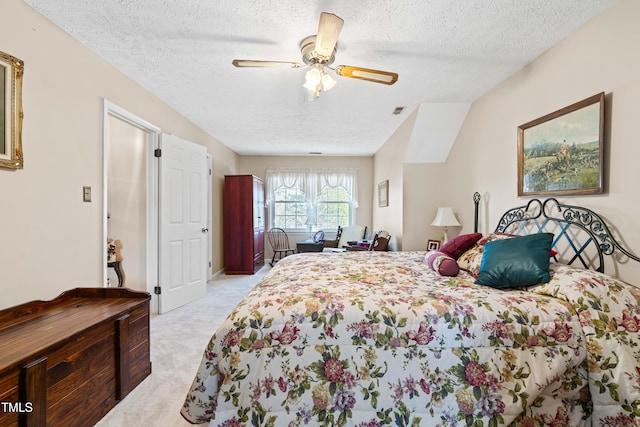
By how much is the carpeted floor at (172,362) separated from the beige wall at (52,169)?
0.84 metres

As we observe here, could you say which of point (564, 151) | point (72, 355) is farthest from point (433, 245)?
point (72, 355)

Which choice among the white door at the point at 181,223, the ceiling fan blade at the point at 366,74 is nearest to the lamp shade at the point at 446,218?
the ceiling fan blade at the point at 366,74

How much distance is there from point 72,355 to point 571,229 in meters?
3.17

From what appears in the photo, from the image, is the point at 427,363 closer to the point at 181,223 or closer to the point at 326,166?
the point at 181,223

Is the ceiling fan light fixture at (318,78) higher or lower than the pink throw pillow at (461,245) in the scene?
higher

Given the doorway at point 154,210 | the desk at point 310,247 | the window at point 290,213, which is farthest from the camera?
the window at point 290,213

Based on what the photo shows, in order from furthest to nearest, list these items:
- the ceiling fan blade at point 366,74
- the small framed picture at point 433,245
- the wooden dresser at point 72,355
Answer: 1. the small framed picture at point 433,245
2. the ceiling fan blade at point 366,74
3. the wooden dresser at point 72,355

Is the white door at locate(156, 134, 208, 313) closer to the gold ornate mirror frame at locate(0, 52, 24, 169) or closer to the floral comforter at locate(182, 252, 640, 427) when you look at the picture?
the gold ornate mirror frame at locate(0, 52, 24, 169)

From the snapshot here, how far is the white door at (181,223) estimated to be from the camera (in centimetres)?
322

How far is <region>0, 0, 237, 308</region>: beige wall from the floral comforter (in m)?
1.40

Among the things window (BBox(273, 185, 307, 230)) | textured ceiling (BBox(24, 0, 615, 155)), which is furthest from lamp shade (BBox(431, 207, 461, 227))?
window (BBox(273, 185, 307, 230))

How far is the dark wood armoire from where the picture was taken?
5.27 metres

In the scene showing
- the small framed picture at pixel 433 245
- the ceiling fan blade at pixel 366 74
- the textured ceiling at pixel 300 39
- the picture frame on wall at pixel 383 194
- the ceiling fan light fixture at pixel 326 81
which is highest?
the textured ceiling at pixel 300 39

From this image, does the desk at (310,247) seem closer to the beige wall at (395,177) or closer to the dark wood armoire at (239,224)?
the dark wood armoire at (239,224)
